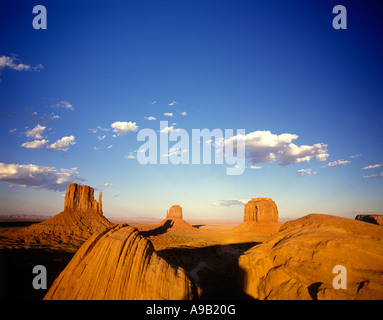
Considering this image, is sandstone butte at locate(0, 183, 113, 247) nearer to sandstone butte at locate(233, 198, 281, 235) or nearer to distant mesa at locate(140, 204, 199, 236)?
distant mesa at locate(140, 204, 199, 236)

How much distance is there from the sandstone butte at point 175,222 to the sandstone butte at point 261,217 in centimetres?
3326

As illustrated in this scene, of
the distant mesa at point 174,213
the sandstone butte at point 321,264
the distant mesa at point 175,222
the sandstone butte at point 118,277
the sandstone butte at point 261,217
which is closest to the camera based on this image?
the sandstone butte at point 321,264

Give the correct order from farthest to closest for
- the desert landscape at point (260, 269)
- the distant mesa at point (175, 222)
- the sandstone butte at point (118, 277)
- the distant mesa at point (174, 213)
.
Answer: the distant mesa at point (174, 213) < the distant mesa at point (175, 222) < the sandstone butte at point (118, 277) < the desert landscape at point (260, 269)

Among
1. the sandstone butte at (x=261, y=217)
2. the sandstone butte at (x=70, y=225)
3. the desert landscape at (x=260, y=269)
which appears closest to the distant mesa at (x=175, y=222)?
the sandstone butte at (x=261, y=217)

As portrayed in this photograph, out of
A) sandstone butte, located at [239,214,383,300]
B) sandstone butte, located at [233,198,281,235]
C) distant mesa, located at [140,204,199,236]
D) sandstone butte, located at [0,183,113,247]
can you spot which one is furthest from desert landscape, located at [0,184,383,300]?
distant mesa, located at [140,204,199,236]

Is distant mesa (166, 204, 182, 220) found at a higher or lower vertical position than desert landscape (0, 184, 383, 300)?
lower

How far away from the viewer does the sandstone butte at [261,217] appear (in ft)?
229

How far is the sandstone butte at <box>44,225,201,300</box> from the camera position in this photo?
7848 mm

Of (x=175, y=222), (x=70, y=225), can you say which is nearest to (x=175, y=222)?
(x=175, y=222)

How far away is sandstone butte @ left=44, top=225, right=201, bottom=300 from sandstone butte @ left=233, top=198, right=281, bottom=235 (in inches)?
2647

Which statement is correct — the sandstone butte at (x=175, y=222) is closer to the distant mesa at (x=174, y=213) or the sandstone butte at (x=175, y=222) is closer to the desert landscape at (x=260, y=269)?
the distant mesa at (x=174, y=213)

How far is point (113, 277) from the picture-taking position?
823 cm
